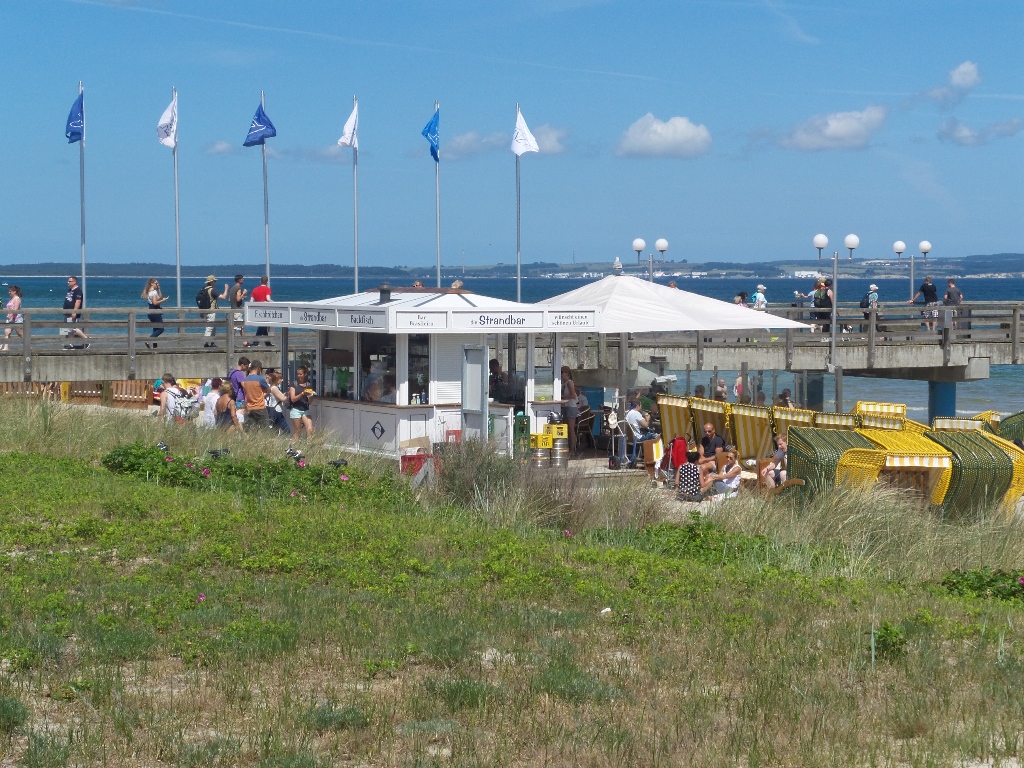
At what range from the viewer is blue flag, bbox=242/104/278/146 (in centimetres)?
3500

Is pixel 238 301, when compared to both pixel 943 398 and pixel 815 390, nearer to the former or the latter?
pixel 815 390

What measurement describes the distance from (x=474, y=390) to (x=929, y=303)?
18.9m

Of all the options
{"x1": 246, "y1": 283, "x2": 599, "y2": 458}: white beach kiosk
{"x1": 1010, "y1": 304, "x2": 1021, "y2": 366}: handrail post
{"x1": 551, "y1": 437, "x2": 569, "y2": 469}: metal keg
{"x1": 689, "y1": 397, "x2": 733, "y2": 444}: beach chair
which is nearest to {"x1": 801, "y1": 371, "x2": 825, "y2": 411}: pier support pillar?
{"x1": 1010, "y1": 304, "x2": 1021, "y2": 366}: handrail post

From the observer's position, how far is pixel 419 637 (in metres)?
8.05

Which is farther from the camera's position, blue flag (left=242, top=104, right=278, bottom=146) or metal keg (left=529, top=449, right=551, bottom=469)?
blue flag (left=242, top=104, right=278, bottom=146)

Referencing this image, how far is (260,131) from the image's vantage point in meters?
35.1

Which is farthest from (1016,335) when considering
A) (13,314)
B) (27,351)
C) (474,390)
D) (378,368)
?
(13,314)

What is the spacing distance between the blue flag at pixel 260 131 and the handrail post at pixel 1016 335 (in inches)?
752

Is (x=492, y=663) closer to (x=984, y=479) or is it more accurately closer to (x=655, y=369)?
(x=984, y=479)

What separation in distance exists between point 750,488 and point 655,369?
13000mm

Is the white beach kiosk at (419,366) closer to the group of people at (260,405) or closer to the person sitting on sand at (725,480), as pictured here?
the group of people at (260,405)

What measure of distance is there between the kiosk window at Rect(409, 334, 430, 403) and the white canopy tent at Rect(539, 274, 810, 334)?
295 centimetres

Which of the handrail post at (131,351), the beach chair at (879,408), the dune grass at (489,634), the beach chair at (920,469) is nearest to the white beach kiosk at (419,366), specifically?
the dune grass at (489,634)

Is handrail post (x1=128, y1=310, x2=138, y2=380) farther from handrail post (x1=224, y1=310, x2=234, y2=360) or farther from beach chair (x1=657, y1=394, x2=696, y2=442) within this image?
Answer: beach chair (x1=657, y1=394, x2=696, y2=442)
